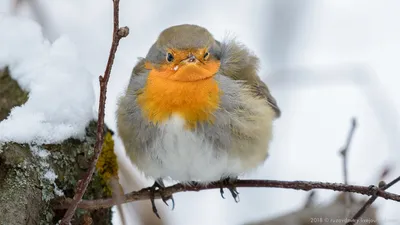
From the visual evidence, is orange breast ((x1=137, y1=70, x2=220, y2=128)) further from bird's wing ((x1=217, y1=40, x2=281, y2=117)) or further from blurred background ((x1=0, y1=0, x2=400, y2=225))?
blurred background ((x1=0, y1=0, x2=400, y2=225))

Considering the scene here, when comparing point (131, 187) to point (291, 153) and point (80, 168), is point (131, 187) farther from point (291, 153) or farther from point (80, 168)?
point (291, 153)

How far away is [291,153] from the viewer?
4840 millimetres

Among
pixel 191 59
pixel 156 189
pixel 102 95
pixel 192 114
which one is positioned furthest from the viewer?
pixel 156 189

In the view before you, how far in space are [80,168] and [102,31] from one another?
2.75m

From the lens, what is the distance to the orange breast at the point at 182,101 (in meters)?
2.64

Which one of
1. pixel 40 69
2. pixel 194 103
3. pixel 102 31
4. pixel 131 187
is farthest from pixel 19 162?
pixel 102 31

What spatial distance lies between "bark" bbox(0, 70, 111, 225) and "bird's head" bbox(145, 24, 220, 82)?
380 mm

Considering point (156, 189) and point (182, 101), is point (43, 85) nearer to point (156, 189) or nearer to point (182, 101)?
point (182, 101)

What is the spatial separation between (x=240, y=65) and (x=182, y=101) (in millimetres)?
455

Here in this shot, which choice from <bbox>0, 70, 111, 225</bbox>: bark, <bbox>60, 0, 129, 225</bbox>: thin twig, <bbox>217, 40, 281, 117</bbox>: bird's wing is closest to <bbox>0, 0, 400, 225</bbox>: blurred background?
<bbox>217, 40, 281, 117</bbox>: bird's wing

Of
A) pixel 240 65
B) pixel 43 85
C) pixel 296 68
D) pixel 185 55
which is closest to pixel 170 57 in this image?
pixel 185 55

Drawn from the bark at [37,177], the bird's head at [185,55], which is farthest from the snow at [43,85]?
the bird's head at [185,55]

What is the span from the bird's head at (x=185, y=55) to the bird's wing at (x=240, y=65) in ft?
0.18

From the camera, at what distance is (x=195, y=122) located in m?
2.64
